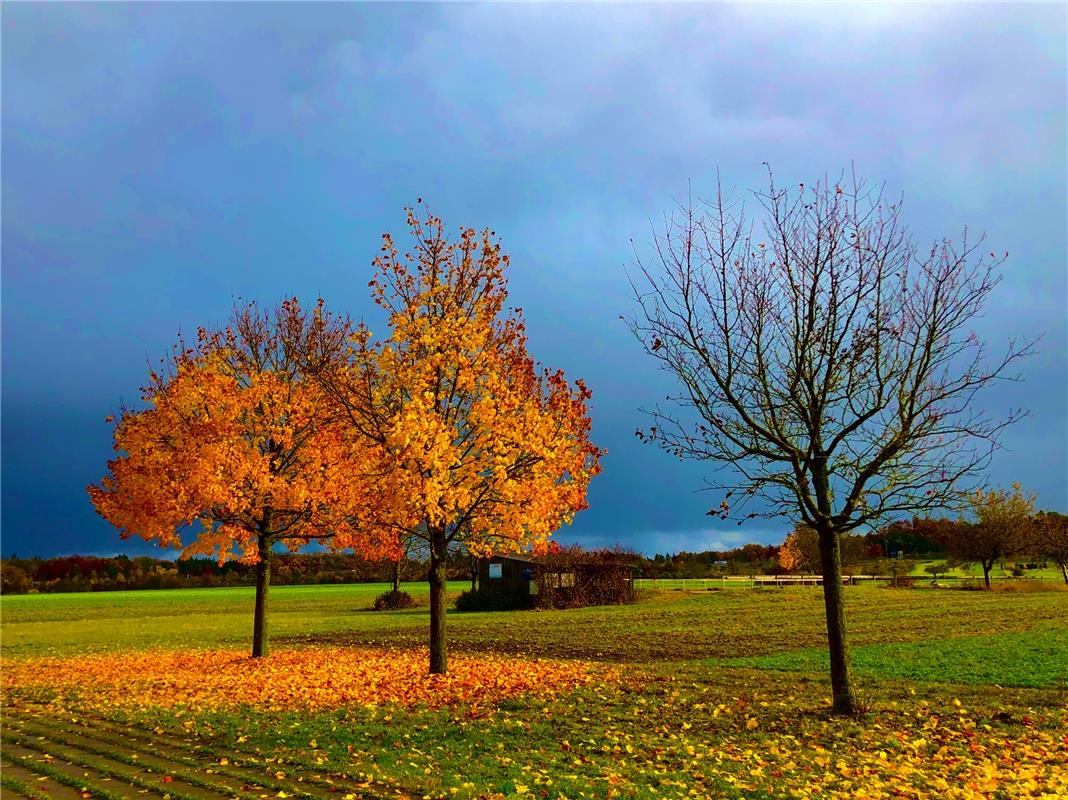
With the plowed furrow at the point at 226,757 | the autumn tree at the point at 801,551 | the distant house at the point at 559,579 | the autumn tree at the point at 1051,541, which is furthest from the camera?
the autumn tree at the point at 801,551

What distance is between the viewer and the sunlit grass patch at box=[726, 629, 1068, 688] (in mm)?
15758

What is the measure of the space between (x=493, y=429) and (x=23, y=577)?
9207 cm

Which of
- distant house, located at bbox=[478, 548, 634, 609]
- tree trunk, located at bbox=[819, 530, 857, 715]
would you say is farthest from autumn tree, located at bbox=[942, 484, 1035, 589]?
tree trunk, located at bbox=[819, 530, 857, 715]

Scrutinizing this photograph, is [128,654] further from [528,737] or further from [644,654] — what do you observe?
[528,737]

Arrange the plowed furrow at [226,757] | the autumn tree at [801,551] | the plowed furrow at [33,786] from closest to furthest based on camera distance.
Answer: the plowed furrow at [226,757], the plowed furrow at [33,786], the autumn tree at [801,551]

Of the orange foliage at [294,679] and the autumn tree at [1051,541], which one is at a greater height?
the autumn tree at [1051,541]

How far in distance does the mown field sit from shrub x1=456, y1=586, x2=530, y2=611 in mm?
16259

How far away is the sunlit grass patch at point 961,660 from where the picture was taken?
15.8 metres

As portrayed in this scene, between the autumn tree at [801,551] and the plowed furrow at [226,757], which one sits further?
the autumn tree at [801,551]

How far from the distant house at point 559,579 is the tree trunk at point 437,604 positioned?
26070 millimetres

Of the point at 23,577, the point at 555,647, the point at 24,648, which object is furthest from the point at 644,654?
the point at 23,577

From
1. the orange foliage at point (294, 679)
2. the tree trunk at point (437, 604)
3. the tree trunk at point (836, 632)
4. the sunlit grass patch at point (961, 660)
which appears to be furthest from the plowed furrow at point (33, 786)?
the sunlit grass patch at point (961, 660)

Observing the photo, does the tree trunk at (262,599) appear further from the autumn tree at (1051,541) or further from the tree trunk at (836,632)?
the autumn tree at (1051,541)

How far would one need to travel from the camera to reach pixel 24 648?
29.1 metres
